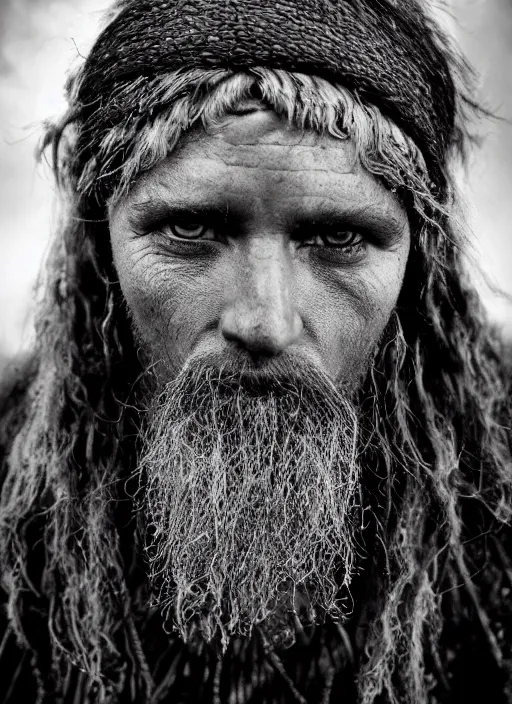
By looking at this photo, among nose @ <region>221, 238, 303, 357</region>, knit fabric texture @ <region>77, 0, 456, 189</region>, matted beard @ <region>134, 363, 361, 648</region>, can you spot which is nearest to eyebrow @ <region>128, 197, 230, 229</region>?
nose @ <region>221, 238, 303, 357</region>

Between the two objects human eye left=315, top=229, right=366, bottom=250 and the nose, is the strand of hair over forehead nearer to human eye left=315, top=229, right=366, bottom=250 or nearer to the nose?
human eye left=315, top=229, right=366, bottom=250

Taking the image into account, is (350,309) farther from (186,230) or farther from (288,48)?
(288,48)

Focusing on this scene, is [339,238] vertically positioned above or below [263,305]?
above

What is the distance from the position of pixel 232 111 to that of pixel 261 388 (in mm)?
626

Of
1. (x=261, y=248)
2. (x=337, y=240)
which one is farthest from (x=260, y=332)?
(x=337, y=240)

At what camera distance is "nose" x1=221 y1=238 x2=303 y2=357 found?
147cm

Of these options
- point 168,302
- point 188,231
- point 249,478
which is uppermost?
point 188,231

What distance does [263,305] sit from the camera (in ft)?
4.84

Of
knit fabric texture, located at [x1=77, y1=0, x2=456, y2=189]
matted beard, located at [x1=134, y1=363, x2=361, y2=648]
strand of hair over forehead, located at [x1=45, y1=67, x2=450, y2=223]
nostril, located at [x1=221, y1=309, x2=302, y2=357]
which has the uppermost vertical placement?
knit fabric texture, located at [x1=77, y1=0, x2=456, y2=189]

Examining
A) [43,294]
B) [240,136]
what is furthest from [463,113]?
[43,294]

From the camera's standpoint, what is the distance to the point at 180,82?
1.52 m

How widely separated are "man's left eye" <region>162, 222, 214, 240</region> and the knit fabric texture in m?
0.28

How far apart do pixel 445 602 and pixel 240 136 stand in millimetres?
1398

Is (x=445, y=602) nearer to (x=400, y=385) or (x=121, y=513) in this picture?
(x=400, y=385)
